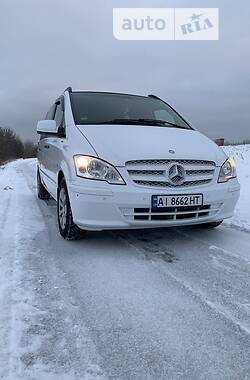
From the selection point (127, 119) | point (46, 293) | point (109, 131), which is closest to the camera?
point (46, 293)

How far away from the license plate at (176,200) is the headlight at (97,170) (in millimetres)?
372

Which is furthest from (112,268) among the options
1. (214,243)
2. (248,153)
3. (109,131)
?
(248,153)

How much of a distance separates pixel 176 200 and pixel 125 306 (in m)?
1.44

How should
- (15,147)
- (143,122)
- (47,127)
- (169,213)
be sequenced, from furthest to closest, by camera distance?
(15,147)
(47,127)
(143,122)
(169,213)

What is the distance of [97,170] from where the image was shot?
3.86 m

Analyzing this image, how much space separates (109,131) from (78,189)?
88cm

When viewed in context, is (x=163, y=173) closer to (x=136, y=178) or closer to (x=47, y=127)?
(x=136, y=178)

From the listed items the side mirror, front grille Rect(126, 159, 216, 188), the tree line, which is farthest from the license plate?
the tree line

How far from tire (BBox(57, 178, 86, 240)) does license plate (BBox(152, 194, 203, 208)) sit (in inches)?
37.1

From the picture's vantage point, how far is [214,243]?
4246 mm

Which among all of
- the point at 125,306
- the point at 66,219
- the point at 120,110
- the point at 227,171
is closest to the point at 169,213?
the point at 227,171

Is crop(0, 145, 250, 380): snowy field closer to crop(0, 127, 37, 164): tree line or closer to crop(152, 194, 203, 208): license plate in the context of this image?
crop(152, 194, 203, 208): license plate

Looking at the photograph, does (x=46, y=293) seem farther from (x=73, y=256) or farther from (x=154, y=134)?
(x=154, y=134)

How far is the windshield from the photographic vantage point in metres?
4.89
